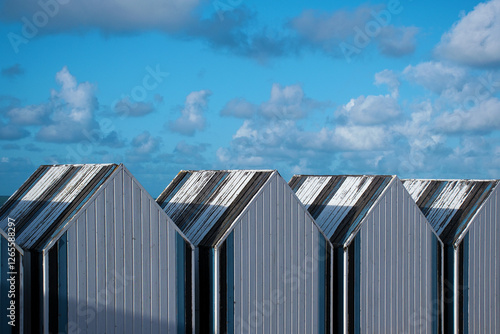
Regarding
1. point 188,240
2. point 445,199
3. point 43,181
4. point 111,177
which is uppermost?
point 445,199

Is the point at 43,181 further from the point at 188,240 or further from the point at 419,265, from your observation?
the point at 419,265

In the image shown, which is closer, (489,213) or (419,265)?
(419,265)

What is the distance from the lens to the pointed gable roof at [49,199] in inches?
575

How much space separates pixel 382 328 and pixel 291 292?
4.01m

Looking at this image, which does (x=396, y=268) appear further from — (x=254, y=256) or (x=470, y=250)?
(x=254, y=256)

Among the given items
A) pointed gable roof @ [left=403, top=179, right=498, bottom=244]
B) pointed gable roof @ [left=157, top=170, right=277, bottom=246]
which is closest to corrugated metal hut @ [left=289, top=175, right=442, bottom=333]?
pointed gable roof @ [left=403, top=179, right=498, bottom=244]

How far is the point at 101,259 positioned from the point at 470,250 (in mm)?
13722

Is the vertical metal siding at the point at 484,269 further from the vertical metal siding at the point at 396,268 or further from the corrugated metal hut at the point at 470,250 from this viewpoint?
the vertical metal siding at the point at 396,268

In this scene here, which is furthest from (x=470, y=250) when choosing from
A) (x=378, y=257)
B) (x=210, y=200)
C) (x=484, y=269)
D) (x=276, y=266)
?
(x=210, y=200)

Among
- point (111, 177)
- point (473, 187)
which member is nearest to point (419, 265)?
point (473, 187)

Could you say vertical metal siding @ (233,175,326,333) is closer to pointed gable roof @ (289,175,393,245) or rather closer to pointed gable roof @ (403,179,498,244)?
pointed gable roof @ (289,175,393,245)

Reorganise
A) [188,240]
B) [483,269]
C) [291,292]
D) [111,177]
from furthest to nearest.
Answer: [483,269] → [291,292] → [188,240] → [111,177]

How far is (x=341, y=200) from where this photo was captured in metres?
20.5

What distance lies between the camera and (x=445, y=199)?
940 inches
